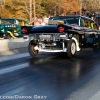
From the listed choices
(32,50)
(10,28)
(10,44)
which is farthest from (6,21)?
(32,50)

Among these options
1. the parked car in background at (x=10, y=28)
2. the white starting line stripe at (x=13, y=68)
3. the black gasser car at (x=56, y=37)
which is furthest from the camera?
the parked car in background at (x=10, y=28)

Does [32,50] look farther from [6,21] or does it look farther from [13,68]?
[6,21]

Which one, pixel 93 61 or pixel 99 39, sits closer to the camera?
pixel 93 61

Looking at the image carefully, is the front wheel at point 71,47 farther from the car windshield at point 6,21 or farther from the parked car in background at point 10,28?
the car windshield at point 6,21

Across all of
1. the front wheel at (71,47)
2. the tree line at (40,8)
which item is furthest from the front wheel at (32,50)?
the tree line at (40,8)

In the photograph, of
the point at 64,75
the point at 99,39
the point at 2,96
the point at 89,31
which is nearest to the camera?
the point at 2,96

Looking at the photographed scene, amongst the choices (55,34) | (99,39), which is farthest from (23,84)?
(99,39)

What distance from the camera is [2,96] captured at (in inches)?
208

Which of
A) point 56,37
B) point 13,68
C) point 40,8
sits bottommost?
point 13,68

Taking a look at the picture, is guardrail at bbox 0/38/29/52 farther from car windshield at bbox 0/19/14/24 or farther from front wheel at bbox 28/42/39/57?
car windshield at bbox 0/19/14/24

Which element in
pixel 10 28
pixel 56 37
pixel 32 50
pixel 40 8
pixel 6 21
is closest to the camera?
pixel 56 37

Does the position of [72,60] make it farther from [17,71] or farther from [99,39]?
[99,39]

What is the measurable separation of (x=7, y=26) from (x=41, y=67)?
12.3 metres

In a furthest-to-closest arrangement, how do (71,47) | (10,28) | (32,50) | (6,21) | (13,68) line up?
(6,21) → (10,28) → (32,50) → (71,47) → (13,68)
